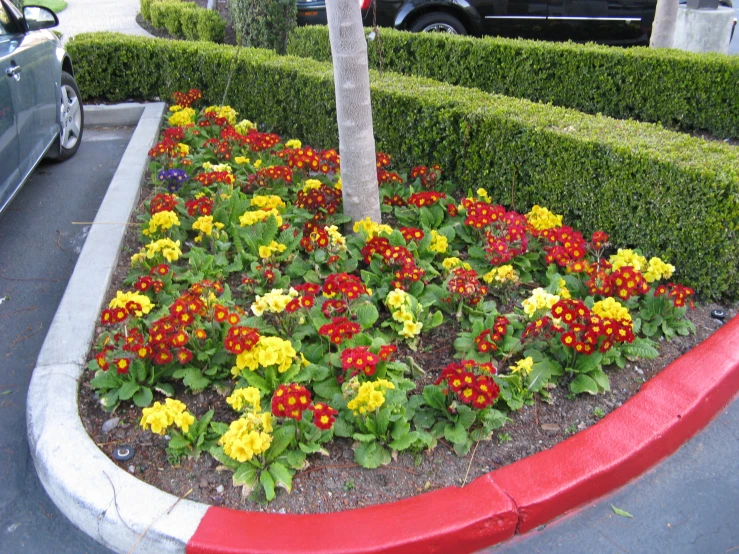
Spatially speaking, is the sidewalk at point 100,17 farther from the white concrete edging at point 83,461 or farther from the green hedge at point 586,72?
the white concrete edging at point 83,461

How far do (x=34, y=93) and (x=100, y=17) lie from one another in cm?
1222

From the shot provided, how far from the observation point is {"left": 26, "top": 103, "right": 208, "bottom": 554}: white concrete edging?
2637mm

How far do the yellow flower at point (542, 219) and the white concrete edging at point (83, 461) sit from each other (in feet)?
9.09

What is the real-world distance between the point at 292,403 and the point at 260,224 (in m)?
1.86

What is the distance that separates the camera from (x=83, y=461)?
289 cm

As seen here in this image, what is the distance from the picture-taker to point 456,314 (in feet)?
12.8

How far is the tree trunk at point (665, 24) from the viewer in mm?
7641

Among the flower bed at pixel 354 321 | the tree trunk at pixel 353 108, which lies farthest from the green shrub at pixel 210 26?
the tree trunk at pixel 353 108

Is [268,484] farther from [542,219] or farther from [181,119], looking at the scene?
[181,119]

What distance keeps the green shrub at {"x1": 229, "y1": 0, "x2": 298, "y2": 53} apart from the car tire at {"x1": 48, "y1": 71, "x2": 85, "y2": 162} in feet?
10.0

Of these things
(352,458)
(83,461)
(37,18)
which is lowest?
(352,458)

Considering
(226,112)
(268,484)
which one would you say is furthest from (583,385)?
(226,112)

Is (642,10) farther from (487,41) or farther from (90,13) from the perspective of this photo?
(90,13)

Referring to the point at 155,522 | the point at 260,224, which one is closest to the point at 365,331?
the point at 260,224
